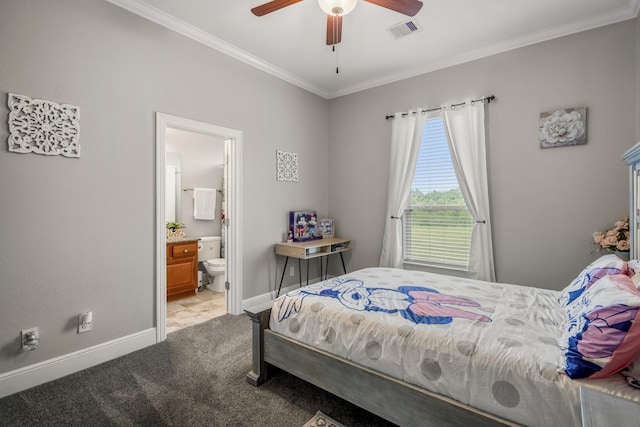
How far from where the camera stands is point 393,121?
387cm

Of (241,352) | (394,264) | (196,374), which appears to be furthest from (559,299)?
(196,374)

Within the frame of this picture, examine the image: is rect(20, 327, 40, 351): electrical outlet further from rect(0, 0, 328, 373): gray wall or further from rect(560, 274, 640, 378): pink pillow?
rect(560, 274, 640, 378): pink pillow

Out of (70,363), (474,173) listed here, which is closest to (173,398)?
(70,363)

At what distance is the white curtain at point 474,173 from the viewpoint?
3.21 m

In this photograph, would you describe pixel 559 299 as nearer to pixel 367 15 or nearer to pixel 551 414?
pixel 551 414

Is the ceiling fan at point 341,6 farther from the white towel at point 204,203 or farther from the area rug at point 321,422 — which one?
the white towel at point 204,203

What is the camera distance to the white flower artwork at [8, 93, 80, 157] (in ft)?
6.45

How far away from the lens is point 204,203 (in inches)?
199

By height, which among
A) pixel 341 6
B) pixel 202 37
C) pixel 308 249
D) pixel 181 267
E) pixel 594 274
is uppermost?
pixel 202 37

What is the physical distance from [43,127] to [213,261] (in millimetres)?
2694

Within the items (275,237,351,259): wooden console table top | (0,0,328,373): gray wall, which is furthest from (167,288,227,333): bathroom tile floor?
(275,237,351,259): wooden console table top

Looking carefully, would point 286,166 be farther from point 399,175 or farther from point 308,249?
point 399,175

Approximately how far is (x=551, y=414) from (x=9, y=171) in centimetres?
315

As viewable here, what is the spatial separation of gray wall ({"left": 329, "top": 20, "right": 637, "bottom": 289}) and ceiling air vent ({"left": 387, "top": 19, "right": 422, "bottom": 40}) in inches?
33.0
